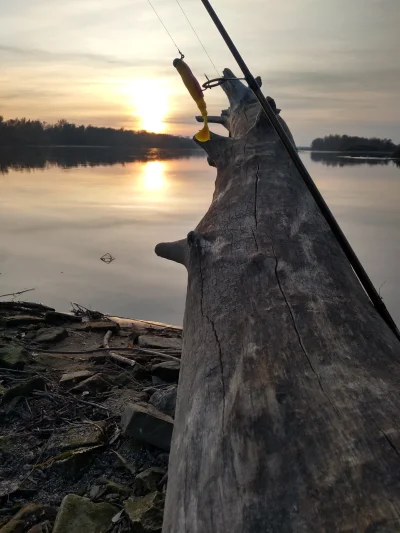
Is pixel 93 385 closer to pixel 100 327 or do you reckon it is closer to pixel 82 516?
pixel 82 516

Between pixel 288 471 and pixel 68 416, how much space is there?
2.34 meters

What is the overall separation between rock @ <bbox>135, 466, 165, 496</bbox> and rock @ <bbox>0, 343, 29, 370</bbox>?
1.79 meters

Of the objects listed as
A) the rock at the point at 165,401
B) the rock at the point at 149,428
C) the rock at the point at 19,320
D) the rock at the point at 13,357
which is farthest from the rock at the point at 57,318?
the rock at the point at 149,428

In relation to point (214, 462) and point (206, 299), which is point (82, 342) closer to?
point (206, 299)

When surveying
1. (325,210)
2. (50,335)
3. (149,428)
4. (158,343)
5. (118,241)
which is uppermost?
(325,210)

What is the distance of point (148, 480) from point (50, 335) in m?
2.94

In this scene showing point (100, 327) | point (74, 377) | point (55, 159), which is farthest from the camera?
point (55, 159)

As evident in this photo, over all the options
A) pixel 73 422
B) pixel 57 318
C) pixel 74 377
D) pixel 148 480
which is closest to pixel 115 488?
pixel 148 480

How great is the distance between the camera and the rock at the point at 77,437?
3.11m

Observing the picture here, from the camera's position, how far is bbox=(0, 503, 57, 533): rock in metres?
2.41

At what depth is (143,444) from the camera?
3.19m

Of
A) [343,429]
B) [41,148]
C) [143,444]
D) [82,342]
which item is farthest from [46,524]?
[41,148]

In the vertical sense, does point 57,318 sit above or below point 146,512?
below

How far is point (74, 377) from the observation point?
4.10m
